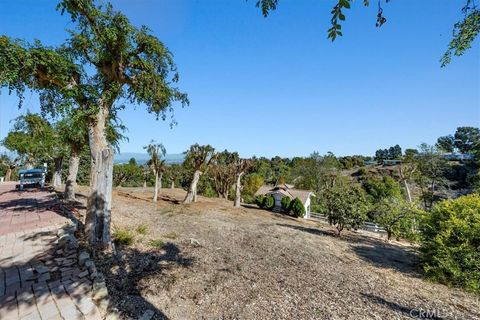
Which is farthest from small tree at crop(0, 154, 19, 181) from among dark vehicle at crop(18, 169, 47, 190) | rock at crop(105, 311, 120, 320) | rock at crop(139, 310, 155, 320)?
rock at crop(139, 310, 155, 320)

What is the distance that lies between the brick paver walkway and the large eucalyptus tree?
3.96 feet

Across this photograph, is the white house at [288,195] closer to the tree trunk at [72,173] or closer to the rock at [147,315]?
the tree trunk at [72,173]

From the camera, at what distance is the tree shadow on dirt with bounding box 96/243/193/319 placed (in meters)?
4.85

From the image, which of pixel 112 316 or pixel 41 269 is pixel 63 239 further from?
pixel 112 316

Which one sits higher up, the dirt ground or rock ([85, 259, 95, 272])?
rock ([85, 259, 95, 272])

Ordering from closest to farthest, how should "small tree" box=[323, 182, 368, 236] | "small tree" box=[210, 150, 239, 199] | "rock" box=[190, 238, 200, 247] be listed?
"rock" box=[190, 238, 200, 247] < "small tree" box=[323, 182, 368, 236] < "small tree" box=[210, 150, 239, 199]

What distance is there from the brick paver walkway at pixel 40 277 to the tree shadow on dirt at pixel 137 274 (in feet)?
1.83

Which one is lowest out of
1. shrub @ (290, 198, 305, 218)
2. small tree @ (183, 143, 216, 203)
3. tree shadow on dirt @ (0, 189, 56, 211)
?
shrub @ (290, 198, 305, 218)

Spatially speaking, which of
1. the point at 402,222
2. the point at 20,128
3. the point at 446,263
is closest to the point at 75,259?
the point at 446,263

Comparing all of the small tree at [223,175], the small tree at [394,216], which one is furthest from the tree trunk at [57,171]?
the small tree at [394,216]

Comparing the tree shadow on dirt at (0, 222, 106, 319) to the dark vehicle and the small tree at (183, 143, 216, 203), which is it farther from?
the small tree at (183, 143, 216, 203)

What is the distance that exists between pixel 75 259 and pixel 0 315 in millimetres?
1912

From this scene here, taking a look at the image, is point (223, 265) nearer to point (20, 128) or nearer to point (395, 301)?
point (395, 301)

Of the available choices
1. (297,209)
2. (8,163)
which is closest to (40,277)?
(297,209)
